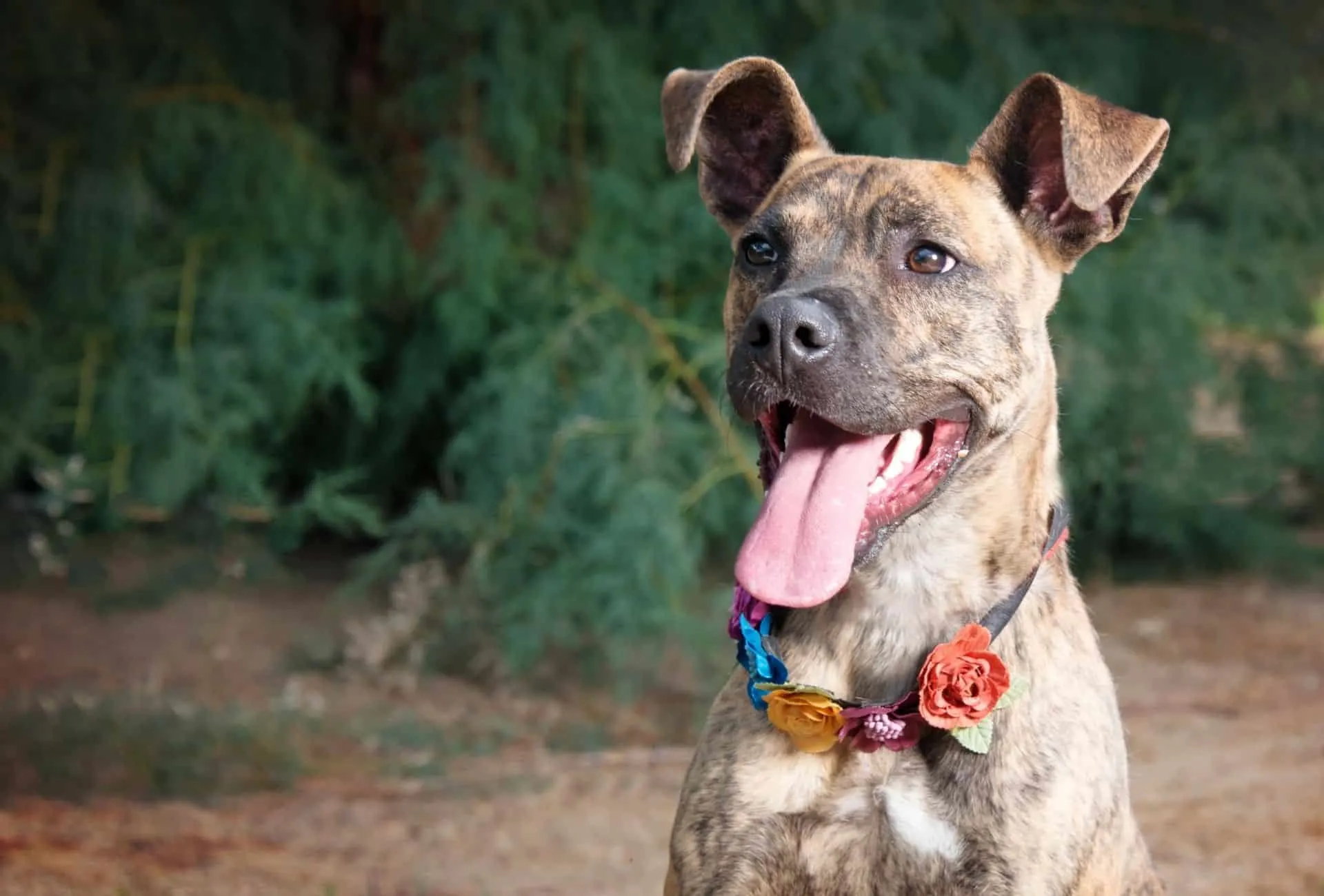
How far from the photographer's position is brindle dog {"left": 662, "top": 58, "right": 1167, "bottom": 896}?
2.77 m

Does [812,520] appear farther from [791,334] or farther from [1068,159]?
[1068,159]

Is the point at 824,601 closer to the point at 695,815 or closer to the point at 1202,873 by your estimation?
the point at 695,815

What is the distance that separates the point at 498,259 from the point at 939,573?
11.7ft

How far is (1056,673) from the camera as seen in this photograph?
2.90 metres

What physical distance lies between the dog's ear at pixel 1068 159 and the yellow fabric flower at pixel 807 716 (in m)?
1.04

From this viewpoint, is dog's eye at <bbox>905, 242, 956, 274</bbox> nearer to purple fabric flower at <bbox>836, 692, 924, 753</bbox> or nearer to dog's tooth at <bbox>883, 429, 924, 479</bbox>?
dog's tooth at <bbox>883, 429, 924, 479</bbox>

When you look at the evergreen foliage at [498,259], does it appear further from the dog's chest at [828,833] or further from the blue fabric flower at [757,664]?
the dog's chest at [828,833]

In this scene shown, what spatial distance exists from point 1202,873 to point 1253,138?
375cm

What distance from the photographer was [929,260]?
9.88ft

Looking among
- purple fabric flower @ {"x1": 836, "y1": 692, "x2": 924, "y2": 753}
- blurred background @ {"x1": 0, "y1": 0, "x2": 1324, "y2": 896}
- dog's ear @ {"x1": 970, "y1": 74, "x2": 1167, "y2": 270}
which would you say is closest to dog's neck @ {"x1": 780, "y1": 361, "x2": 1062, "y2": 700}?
purple fabric flower @ {"x1": 836, "y1": 692, "x2": 924, "y2": 753}

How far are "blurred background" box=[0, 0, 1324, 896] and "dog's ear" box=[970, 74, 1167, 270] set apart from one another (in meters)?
2.64

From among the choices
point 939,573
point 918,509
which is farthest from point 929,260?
point 939,573

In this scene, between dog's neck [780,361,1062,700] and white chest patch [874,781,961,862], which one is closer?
white chest patch [874,781,961,862]

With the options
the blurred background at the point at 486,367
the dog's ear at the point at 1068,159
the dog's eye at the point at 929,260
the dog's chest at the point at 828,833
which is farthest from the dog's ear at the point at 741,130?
the blurred background at the point at 486,367
